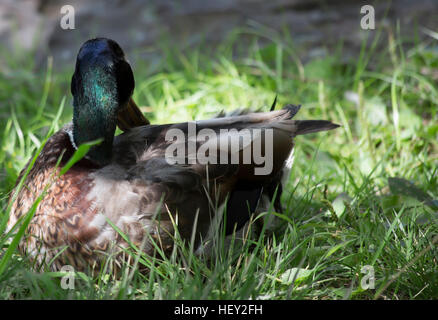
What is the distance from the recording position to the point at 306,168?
3029 millimetres

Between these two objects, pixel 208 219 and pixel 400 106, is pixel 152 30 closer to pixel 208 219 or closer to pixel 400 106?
pixel 400 106

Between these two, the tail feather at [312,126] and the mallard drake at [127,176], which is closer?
the mallard drake at [127,176]

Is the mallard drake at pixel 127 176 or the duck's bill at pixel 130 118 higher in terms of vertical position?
the duck's bill at pixel 130 118

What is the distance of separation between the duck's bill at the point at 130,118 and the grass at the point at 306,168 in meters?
0.27

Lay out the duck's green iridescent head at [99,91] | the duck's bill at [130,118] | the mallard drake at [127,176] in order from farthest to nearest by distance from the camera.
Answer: the duck's bill at [130,118], the duck's green iridescent head at [99,91], the mallard drake at [127,176]

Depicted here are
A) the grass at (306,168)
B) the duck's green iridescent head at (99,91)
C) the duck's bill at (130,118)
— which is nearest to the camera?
the grass at (306,168)

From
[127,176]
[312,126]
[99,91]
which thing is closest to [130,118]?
[99,91]

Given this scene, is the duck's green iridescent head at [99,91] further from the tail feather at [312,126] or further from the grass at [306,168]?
the tail feather at [312,126]

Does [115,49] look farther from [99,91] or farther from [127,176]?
[127,176]

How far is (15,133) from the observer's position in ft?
10.6

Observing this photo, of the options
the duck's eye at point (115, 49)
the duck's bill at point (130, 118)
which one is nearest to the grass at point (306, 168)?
the duck's bill at point (130, 118)

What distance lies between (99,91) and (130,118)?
0.39 meters

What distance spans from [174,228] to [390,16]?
310 cm

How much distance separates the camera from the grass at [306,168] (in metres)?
1.87
